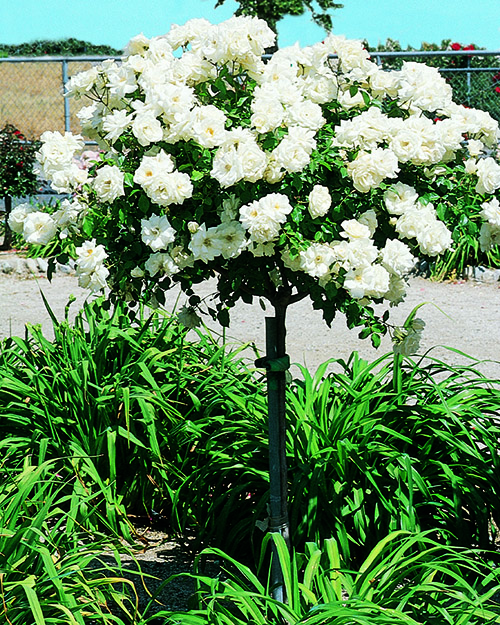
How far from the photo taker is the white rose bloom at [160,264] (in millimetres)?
2434

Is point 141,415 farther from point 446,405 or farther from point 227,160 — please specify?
point 227,160

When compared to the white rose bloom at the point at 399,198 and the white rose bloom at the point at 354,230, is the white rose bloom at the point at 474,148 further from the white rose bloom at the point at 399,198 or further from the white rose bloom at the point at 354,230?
the white rose bloom at the point at 354,230

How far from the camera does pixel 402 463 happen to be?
311 cm

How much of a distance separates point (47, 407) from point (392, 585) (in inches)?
73.4

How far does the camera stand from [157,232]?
238cm

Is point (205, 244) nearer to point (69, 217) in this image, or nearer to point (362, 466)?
point (69, 217)

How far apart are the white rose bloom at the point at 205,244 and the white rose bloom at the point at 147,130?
→ 29cm

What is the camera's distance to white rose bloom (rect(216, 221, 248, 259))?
2367mm

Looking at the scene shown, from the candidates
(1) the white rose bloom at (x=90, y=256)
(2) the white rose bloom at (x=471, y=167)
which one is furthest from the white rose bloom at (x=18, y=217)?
(2) the white rose bloom at (x=471, y=167)

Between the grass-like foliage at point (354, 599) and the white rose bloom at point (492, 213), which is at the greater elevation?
the white rose bloom at point (492, 213)

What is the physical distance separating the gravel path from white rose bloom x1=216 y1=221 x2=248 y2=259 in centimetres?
319

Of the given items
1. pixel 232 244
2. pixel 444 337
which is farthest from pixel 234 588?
pixel 444 337

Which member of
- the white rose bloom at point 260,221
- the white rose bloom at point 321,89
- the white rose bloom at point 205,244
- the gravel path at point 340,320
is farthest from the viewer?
the gravel path at point 340,320

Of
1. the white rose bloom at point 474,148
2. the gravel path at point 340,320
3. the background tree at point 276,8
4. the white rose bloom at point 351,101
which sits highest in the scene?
the background tree at point 276,8
